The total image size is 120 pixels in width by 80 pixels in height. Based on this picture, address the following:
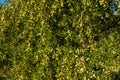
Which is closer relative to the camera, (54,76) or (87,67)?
(87,67)

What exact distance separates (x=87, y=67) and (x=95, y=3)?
213cm

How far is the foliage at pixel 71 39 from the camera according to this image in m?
11.5

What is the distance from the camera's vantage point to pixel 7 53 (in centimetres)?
1398

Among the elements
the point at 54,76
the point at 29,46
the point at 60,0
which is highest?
the point at 60,0

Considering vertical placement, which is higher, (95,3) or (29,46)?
(95,3)

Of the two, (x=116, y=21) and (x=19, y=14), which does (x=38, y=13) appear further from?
(x=116, y=21)

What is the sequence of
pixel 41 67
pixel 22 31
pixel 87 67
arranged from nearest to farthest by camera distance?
pixel 87 67 < pixel 41 67 < pixel 22 31

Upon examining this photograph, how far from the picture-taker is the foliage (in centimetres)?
1149

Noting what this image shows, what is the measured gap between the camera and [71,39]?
1159 centimetres

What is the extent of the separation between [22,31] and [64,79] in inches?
105

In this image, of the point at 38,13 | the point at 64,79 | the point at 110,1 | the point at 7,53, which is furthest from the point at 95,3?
the point at 7,53

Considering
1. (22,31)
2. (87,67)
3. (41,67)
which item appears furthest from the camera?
(22,31)

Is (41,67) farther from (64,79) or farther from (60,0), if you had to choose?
(60,0)

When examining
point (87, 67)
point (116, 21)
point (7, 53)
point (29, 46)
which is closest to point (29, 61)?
point (29, 46)
